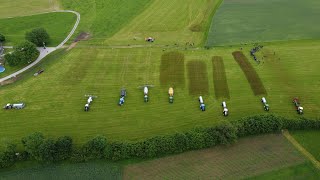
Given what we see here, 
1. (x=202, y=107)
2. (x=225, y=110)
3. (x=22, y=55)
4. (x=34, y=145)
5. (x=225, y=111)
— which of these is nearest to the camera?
(x=34, y=145)

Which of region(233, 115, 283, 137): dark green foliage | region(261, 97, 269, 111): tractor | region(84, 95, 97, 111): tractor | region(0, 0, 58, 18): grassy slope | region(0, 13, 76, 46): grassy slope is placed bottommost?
region(233, 115, 283, 137): dark green foliage

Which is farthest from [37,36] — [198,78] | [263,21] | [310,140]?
[310,140]

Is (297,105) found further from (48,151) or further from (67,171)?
(48,151)

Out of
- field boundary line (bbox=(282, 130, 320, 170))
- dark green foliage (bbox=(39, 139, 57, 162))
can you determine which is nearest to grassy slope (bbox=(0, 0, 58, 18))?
dark green foliage (bbox=(39, 139, 57, 162))

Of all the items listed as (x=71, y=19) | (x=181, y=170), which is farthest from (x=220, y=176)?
(x=71, y=19)

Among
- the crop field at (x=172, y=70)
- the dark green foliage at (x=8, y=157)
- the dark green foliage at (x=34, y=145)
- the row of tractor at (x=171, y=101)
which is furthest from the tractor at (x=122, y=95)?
the dark green foliage at (x=8, y=157)

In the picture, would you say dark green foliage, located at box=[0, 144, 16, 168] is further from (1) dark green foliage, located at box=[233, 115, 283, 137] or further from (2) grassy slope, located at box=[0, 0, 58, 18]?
(2) grassy slope, located at box=[0, 0, 58, 18]
